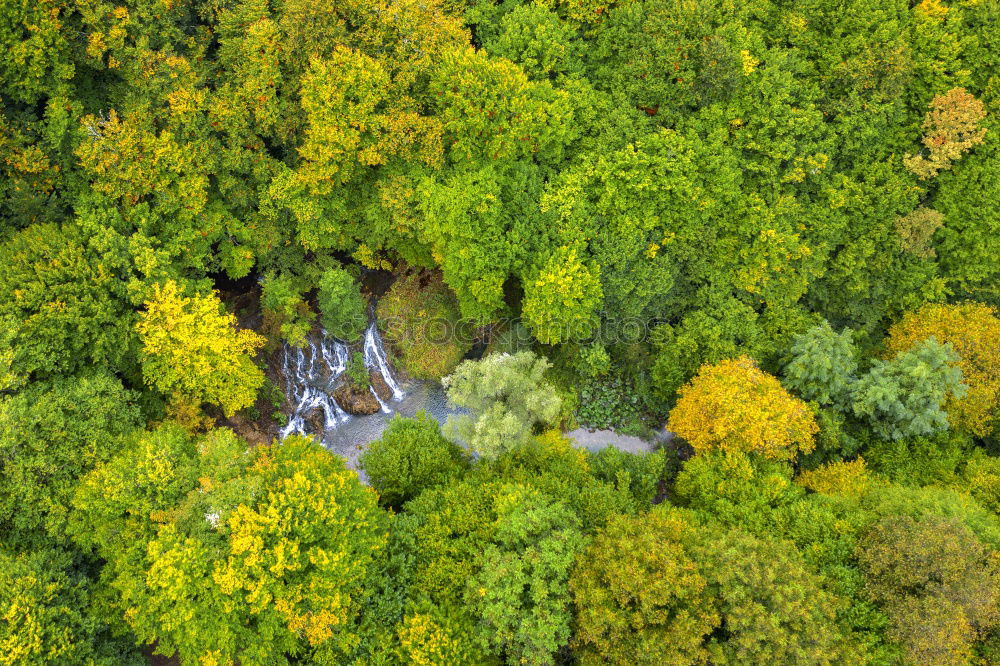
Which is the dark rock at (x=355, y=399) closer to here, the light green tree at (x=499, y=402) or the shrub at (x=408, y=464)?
the shrub at (x=408, y=464)

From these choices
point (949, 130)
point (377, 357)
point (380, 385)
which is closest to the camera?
point (949, 130)

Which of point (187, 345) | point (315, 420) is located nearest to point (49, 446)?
point (187, 345)

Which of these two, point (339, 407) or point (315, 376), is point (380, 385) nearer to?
point (339, 407)

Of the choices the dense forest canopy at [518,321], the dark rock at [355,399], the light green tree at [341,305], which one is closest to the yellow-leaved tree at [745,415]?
the dense forest canopy at [518,321]

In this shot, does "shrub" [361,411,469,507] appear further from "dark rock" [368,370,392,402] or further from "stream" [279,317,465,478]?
"dark rock" [368,370,392,402]

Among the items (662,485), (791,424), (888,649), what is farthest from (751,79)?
(888,649)

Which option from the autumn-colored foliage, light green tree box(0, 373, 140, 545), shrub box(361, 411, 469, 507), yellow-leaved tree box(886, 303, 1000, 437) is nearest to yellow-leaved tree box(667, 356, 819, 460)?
yellow-leaved tree box(886, 303, 1000, 437)
